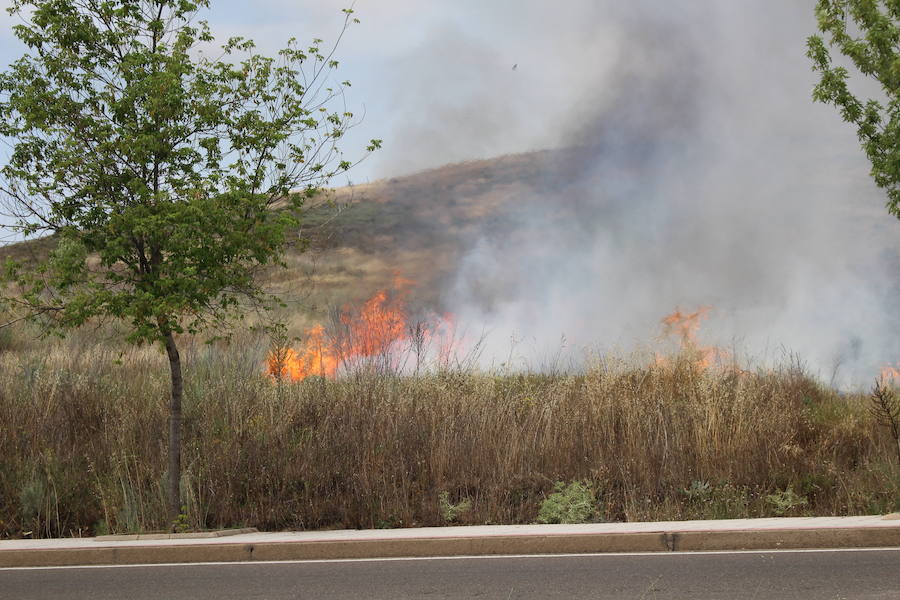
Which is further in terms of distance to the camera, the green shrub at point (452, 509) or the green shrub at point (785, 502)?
the green shrub at point (452, 509)

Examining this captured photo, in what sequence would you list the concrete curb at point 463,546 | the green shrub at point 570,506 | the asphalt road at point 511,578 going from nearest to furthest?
A: the asphalt road at point 511,578, the concrete curb at point 463,546, the green shrub at point 570,506

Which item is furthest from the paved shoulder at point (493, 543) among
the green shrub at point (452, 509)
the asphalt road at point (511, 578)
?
the green shrub at point (452, 509)

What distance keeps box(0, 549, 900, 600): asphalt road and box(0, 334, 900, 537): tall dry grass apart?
9.61 feet

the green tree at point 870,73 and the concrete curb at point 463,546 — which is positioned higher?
the green tree at point 870,73

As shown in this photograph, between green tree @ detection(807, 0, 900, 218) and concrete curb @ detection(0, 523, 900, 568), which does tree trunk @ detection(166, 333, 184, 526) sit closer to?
concrete curb @ detection(0, 523, 900, 568)

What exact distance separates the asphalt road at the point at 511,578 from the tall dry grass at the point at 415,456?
9.61 feet

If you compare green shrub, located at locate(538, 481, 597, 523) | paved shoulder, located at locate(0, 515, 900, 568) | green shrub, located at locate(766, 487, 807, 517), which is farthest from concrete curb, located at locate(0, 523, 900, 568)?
green shrub, located at locate(766, 487, 807, 517)

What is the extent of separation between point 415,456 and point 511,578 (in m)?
4.98

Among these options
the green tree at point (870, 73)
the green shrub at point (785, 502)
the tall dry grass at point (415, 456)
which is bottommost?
the green shrub at point (785, 502)

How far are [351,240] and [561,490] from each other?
42.4 metres

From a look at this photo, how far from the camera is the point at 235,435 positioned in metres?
13.2

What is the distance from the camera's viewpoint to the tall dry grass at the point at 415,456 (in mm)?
12273

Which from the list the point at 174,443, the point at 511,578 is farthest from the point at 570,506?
the point at 174,443

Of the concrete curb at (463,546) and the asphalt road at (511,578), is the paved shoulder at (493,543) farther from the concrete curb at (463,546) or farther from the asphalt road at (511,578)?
the asphalt road at (511,578)
